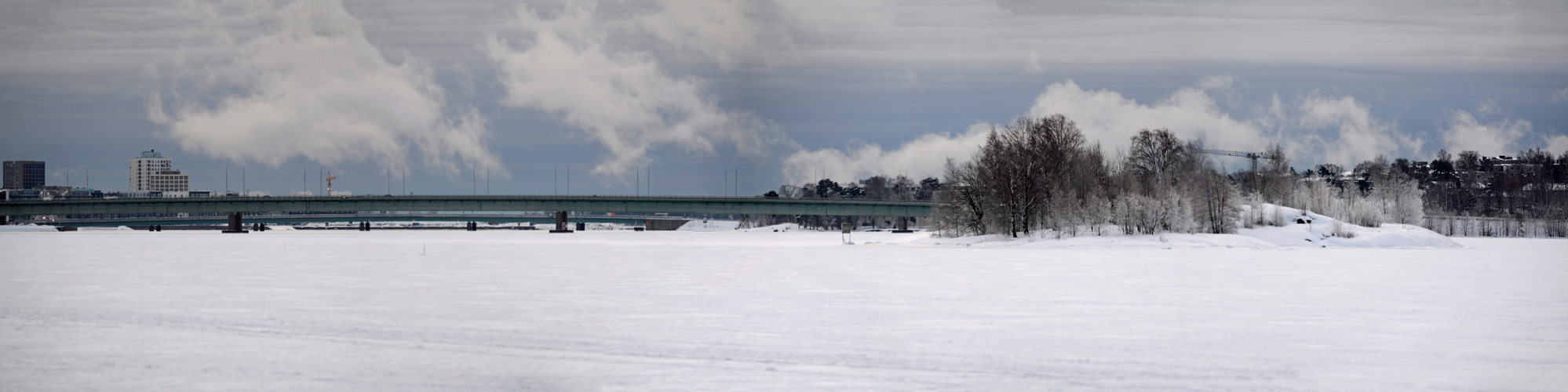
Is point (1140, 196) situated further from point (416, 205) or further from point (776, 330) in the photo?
point (416, 205)

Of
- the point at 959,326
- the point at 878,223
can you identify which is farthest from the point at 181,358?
the point at 878,223

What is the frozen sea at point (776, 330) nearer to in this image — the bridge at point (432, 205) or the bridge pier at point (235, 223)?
the bridge at point (432, 205)

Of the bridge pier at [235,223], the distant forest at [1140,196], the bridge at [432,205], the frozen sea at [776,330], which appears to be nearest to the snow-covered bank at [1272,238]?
the distant forest at [1140,196]

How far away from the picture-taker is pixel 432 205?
454ft

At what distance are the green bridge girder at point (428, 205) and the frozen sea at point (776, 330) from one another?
105559mm

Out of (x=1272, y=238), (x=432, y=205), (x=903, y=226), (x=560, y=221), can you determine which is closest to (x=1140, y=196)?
(x=1272, y=238)

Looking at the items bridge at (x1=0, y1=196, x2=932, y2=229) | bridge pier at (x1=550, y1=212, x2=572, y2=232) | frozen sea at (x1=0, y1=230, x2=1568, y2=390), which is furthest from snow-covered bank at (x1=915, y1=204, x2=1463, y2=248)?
bridge pier at (x1=550, y1=212, x2=572, y2=232)

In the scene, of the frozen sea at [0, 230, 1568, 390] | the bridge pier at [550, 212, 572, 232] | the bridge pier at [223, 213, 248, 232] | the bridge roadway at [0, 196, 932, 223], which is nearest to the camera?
the frozen sea at [0, 230, 1568, 390]

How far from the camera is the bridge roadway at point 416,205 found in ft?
446

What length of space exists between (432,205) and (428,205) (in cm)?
49

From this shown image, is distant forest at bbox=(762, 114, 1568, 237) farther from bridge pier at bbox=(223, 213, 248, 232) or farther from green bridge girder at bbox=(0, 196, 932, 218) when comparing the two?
bridge pier at bbox=(223, 213, 248, 232)

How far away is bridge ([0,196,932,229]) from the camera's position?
135875mm

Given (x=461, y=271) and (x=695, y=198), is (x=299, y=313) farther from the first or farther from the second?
(x=695, y=198)

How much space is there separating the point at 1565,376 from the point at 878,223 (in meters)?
167
